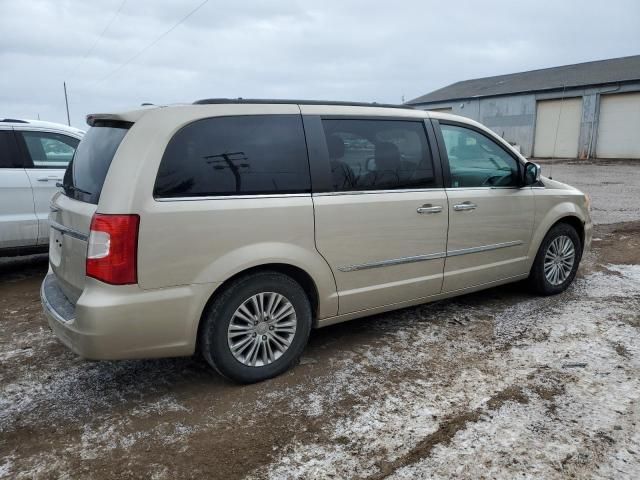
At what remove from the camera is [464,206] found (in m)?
4.13

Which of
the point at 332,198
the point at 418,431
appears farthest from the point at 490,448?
the point at 332,198

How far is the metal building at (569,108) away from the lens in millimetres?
25562

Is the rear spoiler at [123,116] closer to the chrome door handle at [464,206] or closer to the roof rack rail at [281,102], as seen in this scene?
the roof rack rail at [281,102]

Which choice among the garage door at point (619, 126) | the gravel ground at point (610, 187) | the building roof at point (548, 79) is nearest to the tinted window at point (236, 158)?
the gravel ground at point (610, 187)

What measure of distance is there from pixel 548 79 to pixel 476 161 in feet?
102

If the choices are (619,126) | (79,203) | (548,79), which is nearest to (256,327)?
(79,203)

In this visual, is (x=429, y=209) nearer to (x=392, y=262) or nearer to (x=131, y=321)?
(x=392, y=262)

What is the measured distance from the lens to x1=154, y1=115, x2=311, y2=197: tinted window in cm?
299

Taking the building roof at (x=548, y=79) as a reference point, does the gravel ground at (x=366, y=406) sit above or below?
below

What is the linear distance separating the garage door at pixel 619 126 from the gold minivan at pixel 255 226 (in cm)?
2541

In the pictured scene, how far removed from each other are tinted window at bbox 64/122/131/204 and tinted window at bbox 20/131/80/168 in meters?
2.52

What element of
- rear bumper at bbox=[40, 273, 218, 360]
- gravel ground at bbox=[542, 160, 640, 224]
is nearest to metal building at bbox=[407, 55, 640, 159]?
gravel ground at bbox=[542, 160, 640, 224]

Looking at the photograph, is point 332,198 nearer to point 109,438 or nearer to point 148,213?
point 148,213

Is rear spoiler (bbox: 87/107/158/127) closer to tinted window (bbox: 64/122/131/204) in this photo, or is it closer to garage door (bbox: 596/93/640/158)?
tinted window (bbox: 64/122/131/204)
